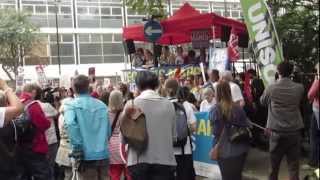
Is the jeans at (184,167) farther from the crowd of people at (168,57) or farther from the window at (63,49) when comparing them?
the window at (63,49)

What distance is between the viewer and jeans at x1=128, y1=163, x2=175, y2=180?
6.25 meters

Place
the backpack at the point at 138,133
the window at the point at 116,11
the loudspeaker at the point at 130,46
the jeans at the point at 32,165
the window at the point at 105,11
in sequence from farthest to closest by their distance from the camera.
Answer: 1. the window at the point at 116,11
2. the window at the point at 105,11
3. the loudspeaker at the point at 130,46
4. the jeans at the point at 32,165
5. the backpack at the point at 138,133

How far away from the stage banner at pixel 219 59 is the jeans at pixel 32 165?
16.2 ft

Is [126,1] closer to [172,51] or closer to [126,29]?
[126,29]

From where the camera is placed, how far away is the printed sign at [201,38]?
54.7ft

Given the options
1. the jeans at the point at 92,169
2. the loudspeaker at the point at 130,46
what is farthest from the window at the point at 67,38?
the jeans at the point at 92,169

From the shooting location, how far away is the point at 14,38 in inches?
2024

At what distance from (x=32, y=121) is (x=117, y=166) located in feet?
4.88

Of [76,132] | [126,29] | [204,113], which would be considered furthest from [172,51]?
[76,132]

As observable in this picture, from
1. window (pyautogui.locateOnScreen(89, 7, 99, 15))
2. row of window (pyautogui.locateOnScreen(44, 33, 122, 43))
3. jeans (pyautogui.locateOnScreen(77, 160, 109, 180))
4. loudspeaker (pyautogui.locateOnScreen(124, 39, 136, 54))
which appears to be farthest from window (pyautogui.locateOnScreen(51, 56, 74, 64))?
jeans (pyautogui.locateOnScreen(77, 160, 109, 180))

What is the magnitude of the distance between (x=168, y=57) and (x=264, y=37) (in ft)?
30.9

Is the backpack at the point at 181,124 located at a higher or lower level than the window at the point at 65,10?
lower

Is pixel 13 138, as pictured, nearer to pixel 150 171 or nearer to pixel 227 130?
pixel 150 171

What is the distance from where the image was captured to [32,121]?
8406mm
